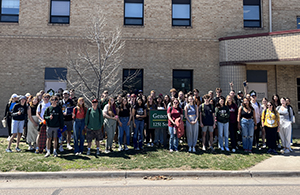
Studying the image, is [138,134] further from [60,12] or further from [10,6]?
[10,6]

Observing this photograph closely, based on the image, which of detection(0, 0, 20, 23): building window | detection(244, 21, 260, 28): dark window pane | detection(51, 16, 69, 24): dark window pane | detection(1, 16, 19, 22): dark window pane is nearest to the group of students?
detection(51, 16, 69, 24): dark window pane

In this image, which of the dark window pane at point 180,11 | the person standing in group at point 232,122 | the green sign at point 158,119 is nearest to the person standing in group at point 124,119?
the green sign at point 158,119

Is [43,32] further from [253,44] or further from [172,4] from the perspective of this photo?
[253,44]

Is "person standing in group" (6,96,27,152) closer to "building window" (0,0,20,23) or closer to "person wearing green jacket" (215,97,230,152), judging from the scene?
"person wearing green jacket" (215,97,230,152)

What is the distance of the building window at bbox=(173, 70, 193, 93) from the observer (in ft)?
45.9

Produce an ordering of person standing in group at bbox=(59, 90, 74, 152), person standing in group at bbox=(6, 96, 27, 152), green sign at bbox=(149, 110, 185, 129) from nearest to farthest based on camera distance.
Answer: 1. person standing in group at bbox=(6, 96, 27, 152)
2. person standing in group at bbox=(59, 90, 74, 152)
3. green sign at bbox=(149, 110, 185, 129)

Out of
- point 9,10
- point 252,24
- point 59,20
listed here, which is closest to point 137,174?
point 59,20

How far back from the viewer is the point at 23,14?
44.5 ft

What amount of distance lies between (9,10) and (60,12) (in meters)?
3.33

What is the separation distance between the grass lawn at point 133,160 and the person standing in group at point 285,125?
93cm

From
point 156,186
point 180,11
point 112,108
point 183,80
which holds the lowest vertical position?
point 156,186

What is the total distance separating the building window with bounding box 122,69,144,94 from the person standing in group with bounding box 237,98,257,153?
741 centimetres

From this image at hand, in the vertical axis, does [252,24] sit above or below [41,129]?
above

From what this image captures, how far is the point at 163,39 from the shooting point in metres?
13.8
